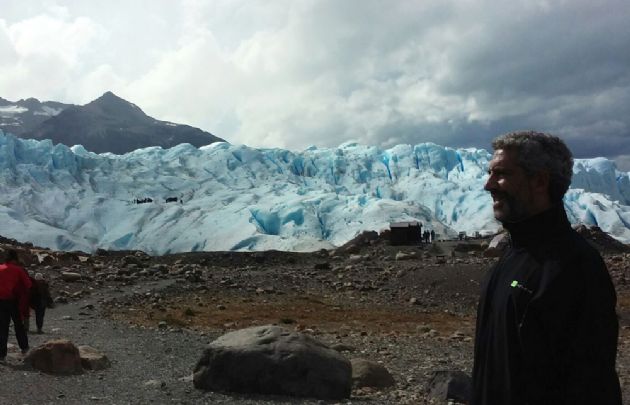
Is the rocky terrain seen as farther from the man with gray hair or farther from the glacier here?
the glacier

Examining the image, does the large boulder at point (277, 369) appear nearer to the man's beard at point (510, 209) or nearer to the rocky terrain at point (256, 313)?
the rocky terrain at point (256, 313)

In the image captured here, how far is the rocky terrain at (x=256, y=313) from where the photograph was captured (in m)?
8.61

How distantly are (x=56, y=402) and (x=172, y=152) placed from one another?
10010 centimetres

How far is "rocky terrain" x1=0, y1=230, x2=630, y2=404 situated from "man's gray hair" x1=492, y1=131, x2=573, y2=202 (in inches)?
228

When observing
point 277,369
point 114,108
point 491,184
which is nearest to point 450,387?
point 277,369

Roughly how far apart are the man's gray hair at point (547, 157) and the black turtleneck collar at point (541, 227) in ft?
0.26

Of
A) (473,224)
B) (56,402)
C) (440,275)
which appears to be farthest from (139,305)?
(473,224)

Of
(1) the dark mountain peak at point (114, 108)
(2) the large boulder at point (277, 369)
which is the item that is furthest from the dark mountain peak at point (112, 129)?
(2) the large boulder at point (277, 369)

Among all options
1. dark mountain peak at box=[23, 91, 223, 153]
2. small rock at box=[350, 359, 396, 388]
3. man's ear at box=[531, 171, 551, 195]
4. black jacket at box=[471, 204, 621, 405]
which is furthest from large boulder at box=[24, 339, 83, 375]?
dark mountain peak at box=[23, 91, 223, 153]

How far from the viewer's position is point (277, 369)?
7.92 m

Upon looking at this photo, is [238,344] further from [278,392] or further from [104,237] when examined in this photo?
[104,237]

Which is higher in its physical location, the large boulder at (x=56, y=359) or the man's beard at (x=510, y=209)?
the man's beard at (x=510, y=209)

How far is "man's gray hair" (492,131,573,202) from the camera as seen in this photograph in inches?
98.6

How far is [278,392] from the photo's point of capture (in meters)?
7.90
